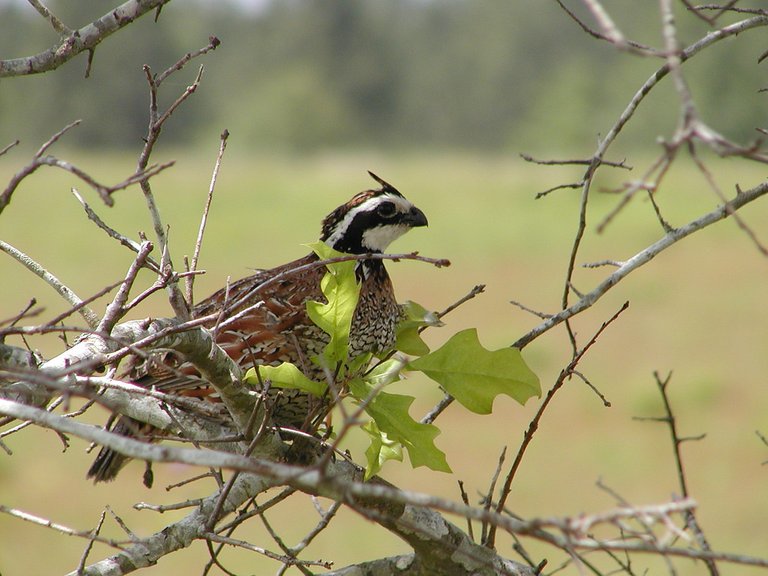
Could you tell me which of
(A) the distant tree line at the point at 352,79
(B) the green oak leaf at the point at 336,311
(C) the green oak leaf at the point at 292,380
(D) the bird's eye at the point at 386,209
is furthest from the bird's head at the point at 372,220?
(A) the distant tree line at the point at 352,79

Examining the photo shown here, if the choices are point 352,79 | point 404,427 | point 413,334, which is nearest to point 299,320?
point 413,334

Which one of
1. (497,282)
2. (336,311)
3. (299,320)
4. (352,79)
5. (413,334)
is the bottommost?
(336,311)

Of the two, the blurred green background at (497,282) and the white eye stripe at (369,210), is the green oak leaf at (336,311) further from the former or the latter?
the white eye stripe at (369,210)

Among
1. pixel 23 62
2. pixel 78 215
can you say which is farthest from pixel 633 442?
pixel 78 215

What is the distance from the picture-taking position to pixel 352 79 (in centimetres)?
7700

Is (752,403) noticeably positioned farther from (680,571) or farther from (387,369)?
(387,369)

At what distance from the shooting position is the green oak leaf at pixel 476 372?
Result: 2.79 meters

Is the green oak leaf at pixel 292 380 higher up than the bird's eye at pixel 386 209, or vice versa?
the bird's eye at pixel 386 209

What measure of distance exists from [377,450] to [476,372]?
13.9 inches

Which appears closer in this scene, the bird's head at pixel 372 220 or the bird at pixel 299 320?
the bird at pixel 299 320

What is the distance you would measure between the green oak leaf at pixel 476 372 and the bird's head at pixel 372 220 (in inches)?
51.2

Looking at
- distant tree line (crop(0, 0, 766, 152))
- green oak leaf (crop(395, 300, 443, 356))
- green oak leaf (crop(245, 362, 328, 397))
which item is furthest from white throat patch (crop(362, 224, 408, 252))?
distant tree line (crop(0, 0, 766, 152))

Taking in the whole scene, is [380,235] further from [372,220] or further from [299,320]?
[299,320]

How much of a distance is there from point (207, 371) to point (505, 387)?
0.81m
